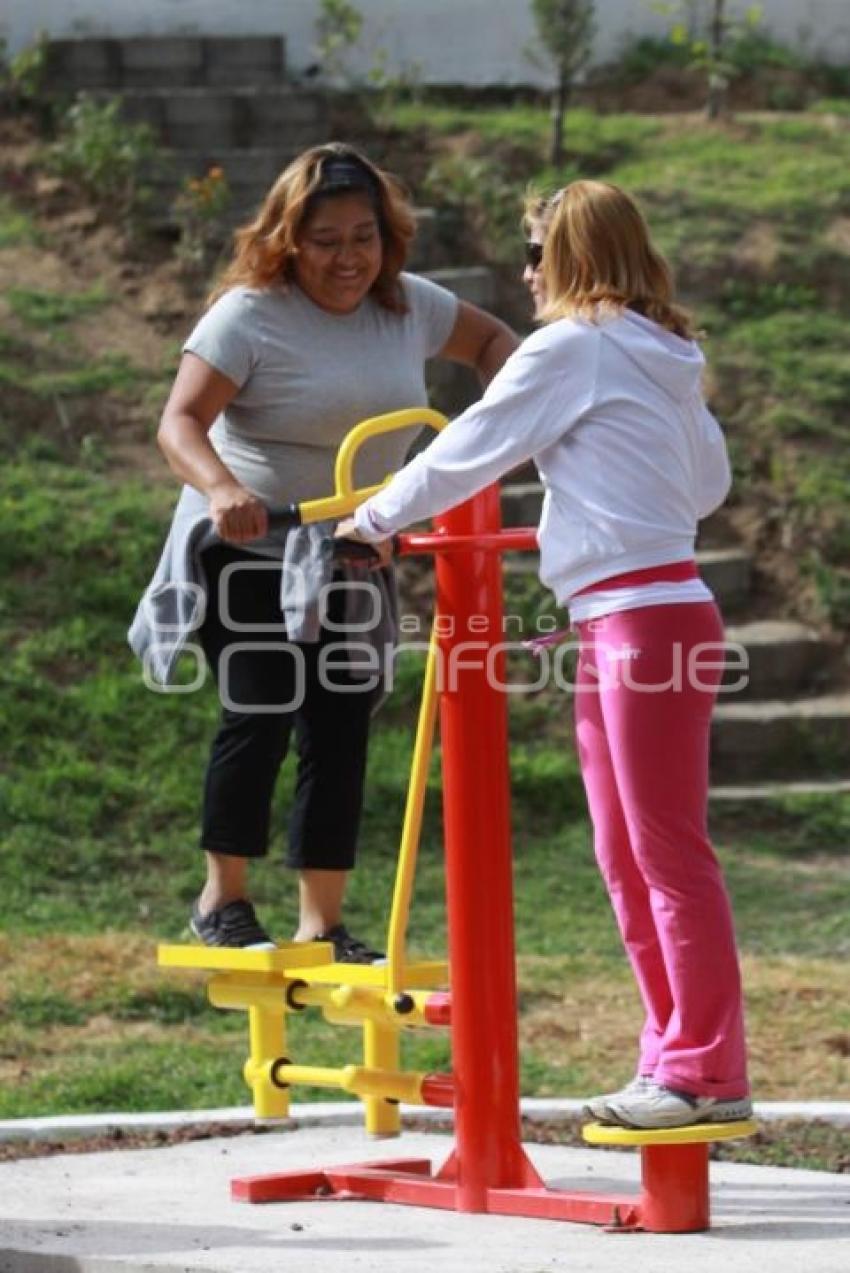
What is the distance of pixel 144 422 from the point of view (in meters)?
10.8

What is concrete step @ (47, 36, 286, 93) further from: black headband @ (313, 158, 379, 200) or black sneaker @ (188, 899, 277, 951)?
black sneaker @ (188, 899, 277, 951)

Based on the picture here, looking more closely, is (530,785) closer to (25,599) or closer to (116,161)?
(25,599)

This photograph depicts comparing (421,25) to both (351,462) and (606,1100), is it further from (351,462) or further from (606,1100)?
(606,1100)

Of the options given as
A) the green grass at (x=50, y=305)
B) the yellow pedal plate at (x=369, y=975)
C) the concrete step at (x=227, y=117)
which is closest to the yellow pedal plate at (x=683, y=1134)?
the yellow pedal plate at (x=369, y=975)

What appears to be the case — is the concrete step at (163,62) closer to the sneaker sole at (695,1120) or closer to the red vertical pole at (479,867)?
the red vertical pole at (479,867)

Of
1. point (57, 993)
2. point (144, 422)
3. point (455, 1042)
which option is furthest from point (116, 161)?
point (455, 1042)

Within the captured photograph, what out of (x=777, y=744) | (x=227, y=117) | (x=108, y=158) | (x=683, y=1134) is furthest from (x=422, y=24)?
(x=683, y=1134)

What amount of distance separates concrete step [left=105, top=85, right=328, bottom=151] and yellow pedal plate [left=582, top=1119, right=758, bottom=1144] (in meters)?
8.21

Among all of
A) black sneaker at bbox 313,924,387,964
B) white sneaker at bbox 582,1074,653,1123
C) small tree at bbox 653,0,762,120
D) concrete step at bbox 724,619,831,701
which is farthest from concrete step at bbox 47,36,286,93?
white sneaker at bbox 582,1074,653,1123

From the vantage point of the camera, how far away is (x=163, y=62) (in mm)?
12391

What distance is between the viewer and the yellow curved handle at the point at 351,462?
15.7 ft

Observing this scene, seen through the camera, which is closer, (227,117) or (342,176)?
A: (342,176)

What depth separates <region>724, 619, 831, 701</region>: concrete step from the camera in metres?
10.0

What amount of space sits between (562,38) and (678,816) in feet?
28.8
